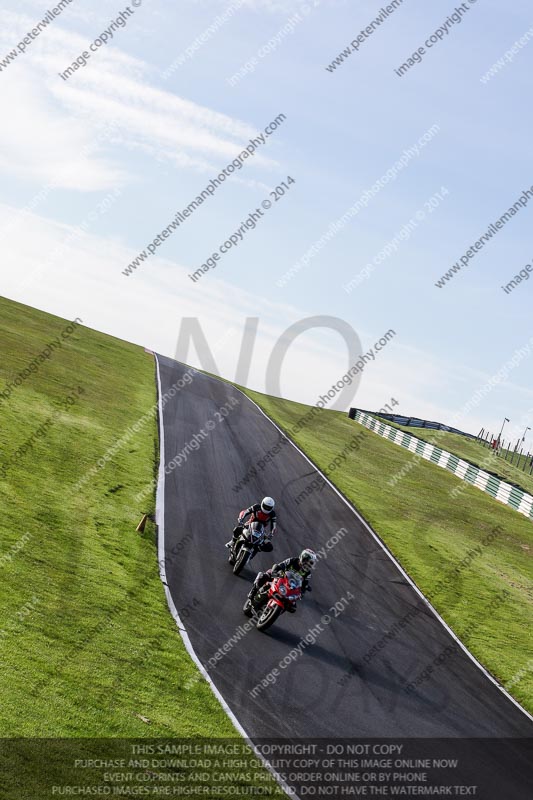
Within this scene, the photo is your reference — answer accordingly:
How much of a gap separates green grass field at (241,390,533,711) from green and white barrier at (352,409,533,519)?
0.64 meters

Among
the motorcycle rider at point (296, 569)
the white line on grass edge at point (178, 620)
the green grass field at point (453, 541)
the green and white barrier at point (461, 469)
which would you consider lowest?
the white line on grass edge at point (178, 620)

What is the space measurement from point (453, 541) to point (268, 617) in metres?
18.4

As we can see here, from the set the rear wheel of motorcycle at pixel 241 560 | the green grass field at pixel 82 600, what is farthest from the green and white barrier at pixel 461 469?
the rear wheel of motorcycle at pixel 241 560

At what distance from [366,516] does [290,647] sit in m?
16.3

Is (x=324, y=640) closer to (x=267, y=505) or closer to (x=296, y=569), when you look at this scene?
(x=296, y=569)

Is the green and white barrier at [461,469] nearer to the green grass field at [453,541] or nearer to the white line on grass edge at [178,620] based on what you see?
the green grass field at [453,541]

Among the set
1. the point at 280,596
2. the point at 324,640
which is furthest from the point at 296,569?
the point at 324,640

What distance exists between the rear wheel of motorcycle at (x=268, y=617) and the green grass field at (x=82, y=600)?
1878 millimetres

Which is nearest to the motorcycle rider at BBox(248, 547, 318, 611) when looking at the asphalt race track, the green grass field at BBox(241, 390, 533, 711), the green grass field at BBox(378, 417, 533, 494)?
the asphalt race track

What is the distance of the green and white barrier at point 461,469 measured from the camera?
45031mm

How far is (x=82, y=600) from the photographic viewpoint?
1431 cm

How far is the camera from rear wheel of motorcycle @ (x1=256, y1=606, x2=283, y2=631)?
1570 cm

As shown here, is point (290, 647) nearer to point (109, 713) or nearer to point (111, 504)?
point (109, 713)

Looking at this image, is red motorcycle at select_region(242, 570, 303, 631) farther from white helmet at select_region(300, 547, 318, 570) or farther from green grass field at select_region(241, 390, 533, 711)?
green grass field at select_region(241, 390, 533, 711)
